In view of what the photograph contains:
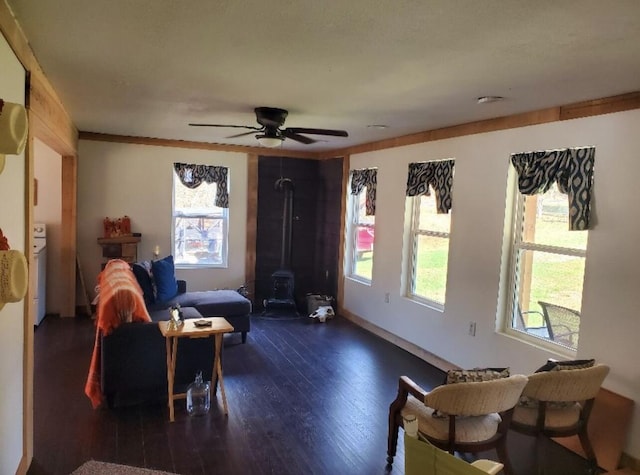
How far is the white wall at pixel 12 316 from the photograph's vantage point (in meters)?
2.06

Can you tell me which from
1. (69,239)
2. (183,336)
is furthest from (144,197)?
(183,336)

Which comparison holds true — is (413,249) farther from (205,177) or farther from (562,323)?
(205,177)

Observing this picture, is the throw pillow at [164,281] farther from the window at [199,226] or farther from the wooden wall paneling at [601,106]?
the wooden wall paneling at [601,106]

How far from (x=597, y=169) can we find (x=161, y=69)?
2.93m

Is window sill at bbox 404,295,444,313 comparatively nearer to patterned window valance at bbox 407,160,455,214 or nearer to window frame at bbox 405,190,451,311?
window frame at bbox 405,190,451,311

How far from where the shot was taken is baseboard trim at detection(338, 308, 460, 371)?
4638mm

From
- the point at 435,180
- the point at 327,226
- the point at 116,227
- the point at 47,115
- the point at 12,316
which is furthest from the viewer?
the point at 327,226

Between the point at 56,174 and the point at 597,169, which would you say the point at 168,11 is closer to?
the point at 597,169

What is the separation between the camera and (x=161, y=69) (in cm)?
285

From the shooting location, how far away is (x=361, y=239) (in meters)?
6.29

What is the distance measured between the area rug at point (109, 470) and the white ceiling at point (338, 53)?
7.70ft

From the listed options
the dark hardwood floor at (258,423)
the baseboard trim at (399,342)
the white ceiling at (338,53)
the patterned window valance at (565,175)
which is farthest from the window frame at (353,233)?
the patterned window valance at (565,175)

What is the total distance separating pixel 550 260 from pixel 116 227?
16.8 ft

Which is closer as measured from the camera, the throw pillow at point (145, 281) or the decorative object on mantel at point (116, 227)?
the throw pillow at point (145, 281)
